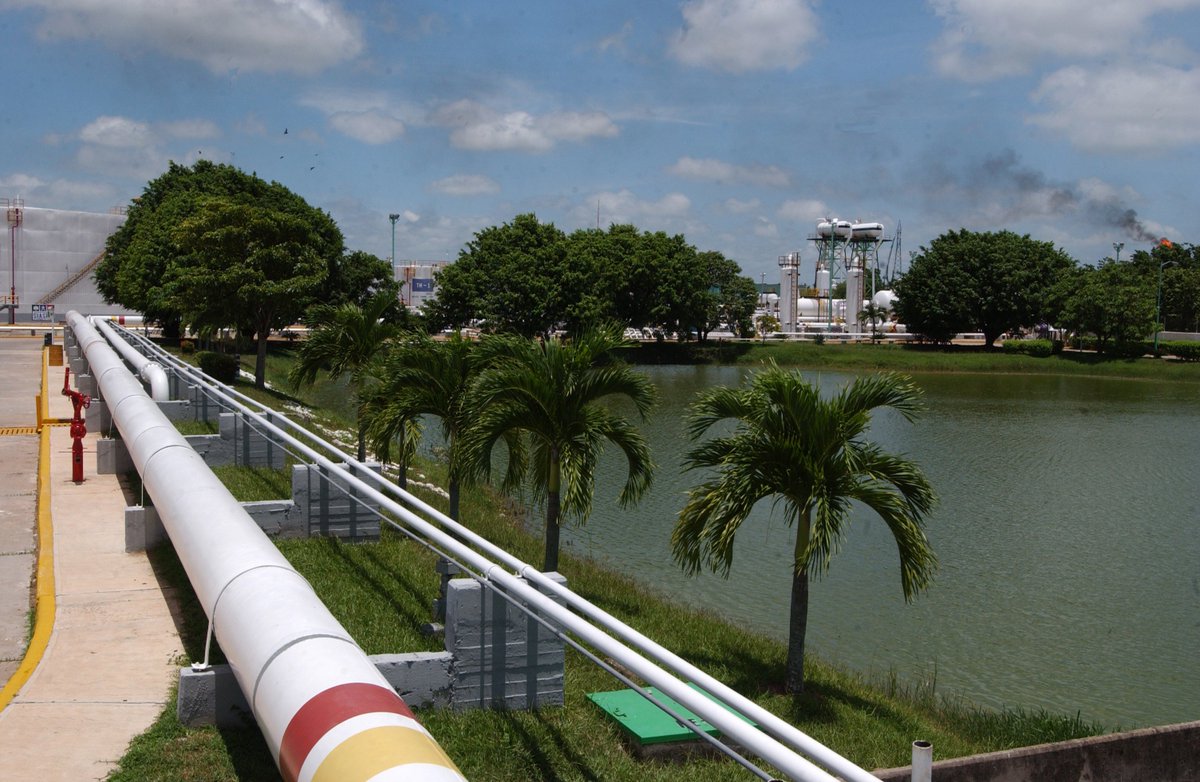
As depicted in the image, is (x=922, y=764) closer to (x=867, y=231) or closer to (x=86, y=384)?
(x=86, y=384)

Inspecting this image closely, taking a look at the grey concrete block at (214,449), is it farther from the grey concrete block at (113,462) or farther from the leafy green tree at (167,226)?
the leafy green tree at (167,226)

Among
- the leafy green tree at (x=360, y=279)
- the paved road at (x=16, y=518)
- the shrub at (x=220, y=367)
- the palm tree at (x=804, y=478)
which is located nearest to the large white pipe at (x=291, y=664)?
the paved road at (x=16, y=518)

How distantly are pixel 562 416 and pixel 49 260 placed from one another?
313ft

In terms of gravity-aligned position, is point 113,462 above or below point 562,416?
below

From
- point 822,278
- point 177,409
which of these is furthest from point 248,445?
point 822,278

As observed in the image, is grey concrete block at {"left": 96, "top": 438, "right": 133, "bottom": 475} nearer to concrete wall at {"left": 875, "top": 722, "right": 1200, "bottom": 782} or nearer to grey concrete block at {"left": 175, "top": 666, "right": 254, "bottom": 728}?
grey concrete block at {"left": 175, "top": 666, "right": 254, "bottom": 728}

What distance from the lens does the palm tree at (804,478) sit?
1229 cm

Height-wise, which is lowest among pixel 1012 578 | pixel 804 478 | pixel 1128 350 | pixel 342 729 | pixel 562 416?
pixel 1012 578

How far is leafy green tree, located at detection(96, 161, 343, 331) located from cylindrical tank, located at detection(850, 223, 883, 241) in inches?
2905

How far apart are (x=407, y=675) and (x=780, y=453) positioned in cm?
625

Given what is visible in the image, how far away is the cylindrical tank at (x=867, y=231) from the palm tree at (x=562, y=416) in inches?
4354

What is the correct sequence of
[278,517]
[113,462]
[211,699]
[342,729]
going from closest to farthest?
[342,729] → [211,699] → [278,517] → [113,462]

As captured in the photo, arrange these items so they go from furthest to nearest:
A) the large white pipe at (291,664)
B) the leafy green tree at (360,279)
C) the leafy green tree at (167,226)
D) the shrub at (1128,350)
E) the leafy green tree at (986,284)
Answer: the leafy green tree at (986,284) → the shrub at (1128,350) → the leafy green tree at (360,279) → the leafy green tree at (167,226) → the large white pipe at (291,664)

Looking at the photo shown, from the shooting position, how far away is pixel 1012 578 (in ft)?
61.9
